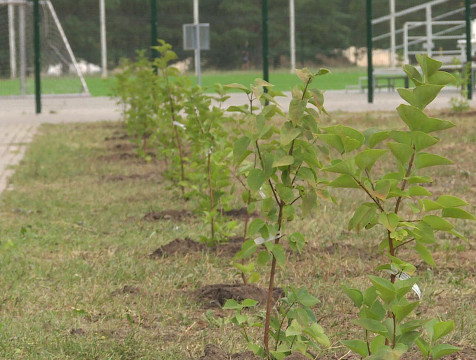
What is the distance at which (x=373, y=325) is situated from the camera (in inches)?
93.7

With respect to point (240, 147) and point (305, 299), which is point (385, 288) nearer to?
point (305, 299)

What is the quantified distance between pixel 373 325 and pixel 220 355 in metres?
0.86

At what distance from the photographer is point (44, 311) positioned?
390 centimetres

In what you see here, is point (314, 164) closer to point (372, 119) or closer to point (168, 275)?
point (168, 275)

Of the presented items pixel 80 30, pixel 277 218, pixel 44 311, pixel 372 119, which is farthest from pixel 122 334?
pixel 80 30

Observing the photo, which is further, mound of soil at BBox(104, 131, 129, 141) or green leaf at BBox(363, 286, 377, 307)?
mound of soil at BBox(104, 131, 129, 141)

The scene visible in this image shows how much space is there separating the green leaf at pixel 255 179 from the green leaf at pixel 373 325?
561mm

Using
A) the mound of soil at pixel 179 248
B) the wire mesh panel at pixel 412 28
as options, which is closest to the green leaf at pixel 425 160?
the mound of soil at pixel 179 248

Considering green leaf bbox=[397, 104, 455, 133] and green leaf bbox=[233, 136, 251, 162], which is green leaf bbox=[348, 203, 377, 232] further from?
green leaf bbox=[233, 136, 251, 162]

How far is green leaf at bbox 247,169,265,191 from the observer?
108 inches

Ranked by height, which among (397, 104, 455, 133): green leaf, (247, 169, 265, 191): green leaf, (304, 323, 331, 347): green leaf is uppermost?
(397, 104, 455, 133): green leaf

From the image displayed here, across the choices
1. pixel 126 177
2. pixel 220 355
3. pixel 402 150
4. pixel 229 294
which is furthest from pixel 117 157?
pixel 402 150

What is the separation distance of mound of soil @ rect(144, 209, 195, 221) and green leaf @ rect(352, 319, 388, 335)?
149 inches

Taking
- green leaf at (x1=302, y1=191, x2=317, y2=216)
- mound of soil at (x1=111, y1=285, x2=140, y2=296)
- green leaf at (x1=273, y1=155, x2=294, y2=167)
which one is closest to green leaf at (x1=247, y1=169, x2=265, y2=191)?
green leaf at (x1=273, y1=155, x2=294, y2=167)
